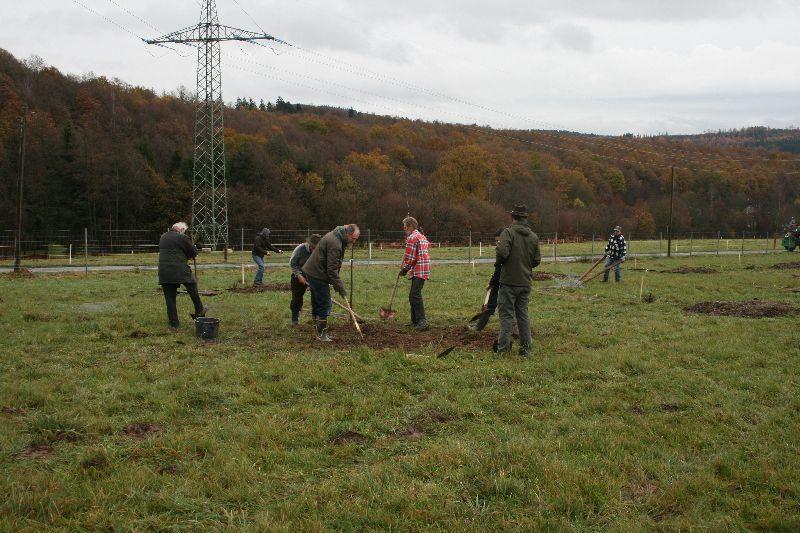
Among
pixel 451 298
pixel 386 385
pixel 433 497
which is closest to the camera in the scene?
pixel 433 497

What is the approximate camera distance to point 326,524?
14.3ft

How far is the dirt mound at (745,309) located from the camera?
13.4 m

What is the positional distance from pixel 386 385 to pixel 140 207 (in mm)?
53144

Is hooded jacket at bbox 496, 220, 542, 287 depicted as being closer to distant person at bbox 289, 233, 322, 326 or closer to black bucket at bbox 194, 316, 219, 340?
distant person at bbox 289, 233, 322, 326

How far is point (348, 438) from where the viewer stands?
19.6 ft

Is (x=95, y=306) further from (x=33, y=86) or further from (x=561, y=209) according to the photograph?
(x=561, y=209)

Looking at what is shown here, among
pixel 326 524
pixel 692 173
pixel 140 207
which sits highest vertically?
pixel 692 173

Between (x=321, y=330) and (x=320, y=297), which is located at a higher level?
(x=320, y=297)

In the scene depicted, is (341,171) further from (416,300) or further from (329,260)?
(329,260)

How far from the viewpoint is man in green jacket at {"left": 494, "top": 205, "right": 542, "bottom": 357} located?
9570 millimetres

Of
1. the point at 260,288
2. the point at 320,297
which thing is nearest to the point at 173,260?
the point at 320,297

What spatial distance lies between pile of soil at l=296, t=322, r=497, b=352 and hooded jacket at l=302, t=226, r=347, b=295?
3.10 ft

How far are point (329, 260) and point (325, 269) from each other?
264 mm

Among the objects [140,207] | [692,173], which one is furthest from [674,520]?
[692,173]
